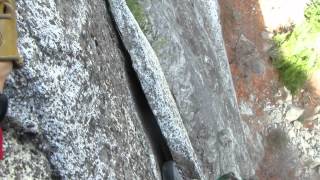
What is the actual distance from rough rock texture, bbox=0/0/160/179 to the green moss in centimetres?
310

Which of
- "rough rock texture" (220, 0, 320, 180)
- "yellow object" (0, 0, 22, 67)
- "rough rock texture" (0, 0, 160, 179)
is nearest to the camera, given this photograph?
"yellow object" (0, 0, 22, 67)

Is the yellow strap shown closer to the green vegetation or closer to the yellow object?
the yellow object

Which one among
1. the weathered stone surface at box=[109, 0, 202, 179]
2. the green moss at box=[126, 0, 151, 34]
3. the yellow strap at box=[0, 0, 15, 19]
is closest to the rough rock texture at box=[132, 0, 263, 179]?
the green moss at box=[126, 0, 151, 34]

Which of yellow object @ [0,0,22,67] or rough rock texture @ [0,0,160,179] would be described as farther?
rough rock texture @ [0,0,160,179]

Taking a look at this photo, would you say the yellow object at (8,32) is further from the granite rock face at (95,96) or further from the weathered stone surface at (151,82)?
the weathered stone surface at (151,82)

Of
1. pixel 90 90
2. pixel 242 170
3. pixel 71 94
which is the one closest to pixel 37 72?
pixel 71 94

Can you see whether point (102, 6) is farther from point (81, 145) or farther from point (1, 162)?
point (1, 162)

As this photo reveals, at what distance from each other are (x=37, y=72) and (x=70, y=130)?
0.65 meters

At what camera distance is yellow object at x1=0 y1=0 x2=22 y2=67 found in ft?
13.1

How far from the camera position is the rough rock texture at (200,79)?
969 cm

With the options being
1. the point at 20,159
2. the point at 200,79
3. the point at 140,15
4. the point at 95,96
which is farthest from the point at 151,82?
the point at 200,79

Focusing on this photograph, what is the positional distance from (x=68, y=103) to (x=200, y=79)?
5721mm

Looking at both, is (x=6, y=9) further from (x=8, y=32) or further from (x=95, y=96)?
(x=95, y=96)

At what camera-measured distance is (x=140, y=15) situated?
9383 millimetres
